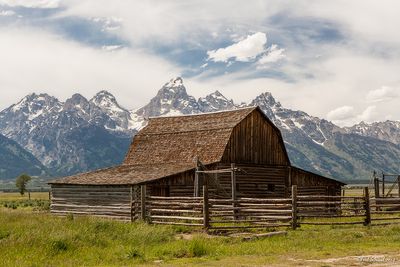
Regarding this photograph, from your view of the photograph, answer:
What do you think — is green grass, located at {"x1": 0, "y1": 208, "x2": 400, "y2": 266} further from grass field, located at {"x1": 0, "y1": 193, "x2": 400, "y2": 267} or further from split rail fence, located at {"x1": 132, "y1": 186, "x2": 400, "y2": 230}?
split rail fence, located at {"x1": 132, "y1": 186, "x2": 400, "y2": 230}

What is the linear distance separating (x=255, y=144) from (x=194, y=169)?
689cm

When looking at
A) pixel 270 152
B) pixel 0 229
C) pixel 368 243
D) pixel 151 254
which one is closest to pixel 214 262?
pixel 151 254

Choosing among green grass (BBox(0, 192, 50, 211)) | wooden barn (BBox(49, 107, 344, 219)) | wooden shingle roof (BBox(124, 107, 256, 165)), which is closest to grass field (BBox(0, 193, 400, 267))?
wooden barn (BBox(49, 107, 344, 219))

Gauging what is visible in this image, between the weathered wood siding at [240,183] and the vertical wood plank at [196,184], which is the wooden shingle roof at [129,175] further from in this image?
the vertical wood plank at [196,184]

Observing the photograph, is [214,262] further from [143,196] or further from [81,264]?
[143,196]

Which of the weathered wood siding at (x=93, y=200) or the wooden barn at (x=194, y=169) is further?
the wooden barn at (x=194, y=169)

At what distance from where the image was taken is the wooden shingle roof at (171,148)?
111 ft

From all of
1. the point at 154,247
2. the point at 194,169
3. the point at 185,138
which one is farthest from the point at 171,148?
the point at 154,247

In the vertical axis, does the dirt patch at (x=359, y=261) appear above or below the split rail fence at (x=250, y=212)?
below

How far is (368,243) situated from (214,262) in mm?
6214

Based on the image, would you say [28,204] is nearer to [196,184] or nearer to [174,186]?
[174,186]

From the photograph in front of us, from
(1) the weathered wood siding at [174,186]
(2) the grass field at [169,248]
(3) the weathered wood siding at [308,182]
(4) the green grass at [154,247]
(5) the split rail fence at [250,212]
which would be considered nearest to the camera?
(2) the grass field at [169,248]

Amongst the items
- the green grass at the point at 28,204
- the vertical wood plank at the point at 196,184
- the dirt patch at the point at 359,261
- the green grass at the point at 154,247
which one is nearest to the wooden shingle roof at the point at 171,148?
the vertical wood plank at the point at 196,184

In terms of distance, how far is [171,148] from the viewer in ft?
128
